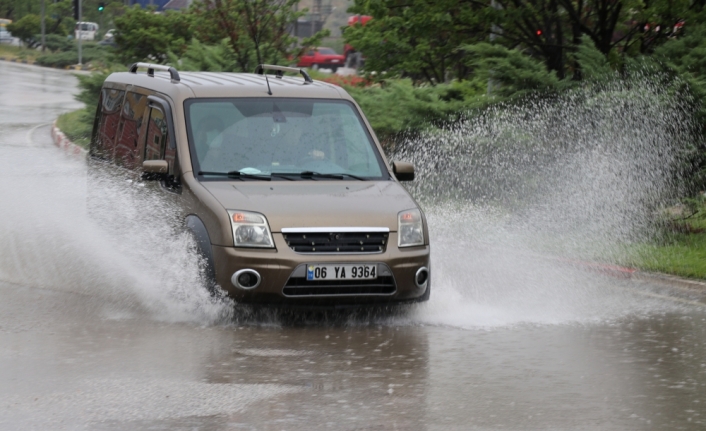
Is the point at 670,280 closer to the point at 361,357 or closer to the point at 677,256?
the point at 677,256

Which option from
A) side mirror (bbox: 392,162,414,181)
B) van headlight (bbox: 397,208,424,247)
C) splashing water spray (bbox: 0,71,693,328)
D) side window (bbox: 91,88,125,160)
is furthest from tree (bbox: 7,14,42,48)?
van headlight (bbox: 397,208,424,247)

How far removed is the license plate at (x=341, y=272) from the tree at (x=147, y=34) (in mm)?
21467

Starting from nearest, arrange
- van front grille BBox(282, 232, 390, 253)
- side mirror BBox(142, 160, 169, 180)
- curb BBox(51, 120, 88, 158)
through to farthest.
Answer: van front grille BBox(282, 232, 390, 253) → side mirror BBox(142, 160, 169, 180) → curb BBox(51, 120, 88, 158)

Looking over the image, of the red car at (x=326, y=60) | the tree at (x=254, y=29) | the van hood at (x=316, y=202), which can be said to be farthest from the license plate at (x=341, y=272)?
the red car at (x=326, y=60)

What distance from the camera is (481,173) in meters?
13.8

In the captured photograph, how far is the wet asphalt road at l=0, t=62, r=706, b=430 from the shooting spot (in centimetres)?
601

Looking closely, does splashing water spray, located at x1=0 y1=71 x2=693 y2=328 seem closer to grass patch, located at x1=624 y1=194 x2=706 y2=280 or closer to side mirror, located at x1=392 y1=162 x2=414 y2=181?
grass patch, located at x1=624 y1=194 x2=706 y2=280

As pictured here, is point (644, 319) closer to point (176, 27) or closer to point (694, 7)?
point (694, 7)

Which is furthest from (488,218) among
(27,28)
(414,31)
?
(27,28)

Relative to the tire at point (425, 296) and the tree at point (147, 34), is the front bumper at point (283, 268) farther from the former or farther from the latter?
the tree at point (147, 34)

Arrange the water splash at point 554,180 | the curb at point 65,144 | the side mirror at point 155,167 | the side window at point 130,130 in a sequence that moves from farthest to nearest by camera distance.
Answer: the curb at point 65,144 → the water splash at point 554,180 → the side window at point 130,130 → the side mirror at point 155,167

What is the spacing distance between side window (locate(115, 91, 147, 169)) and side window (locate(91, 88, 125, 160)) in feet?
0.59

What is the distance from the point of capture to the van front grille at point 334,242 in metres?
8.07

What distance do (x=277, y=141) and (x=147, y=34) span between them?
2047 centimetres
